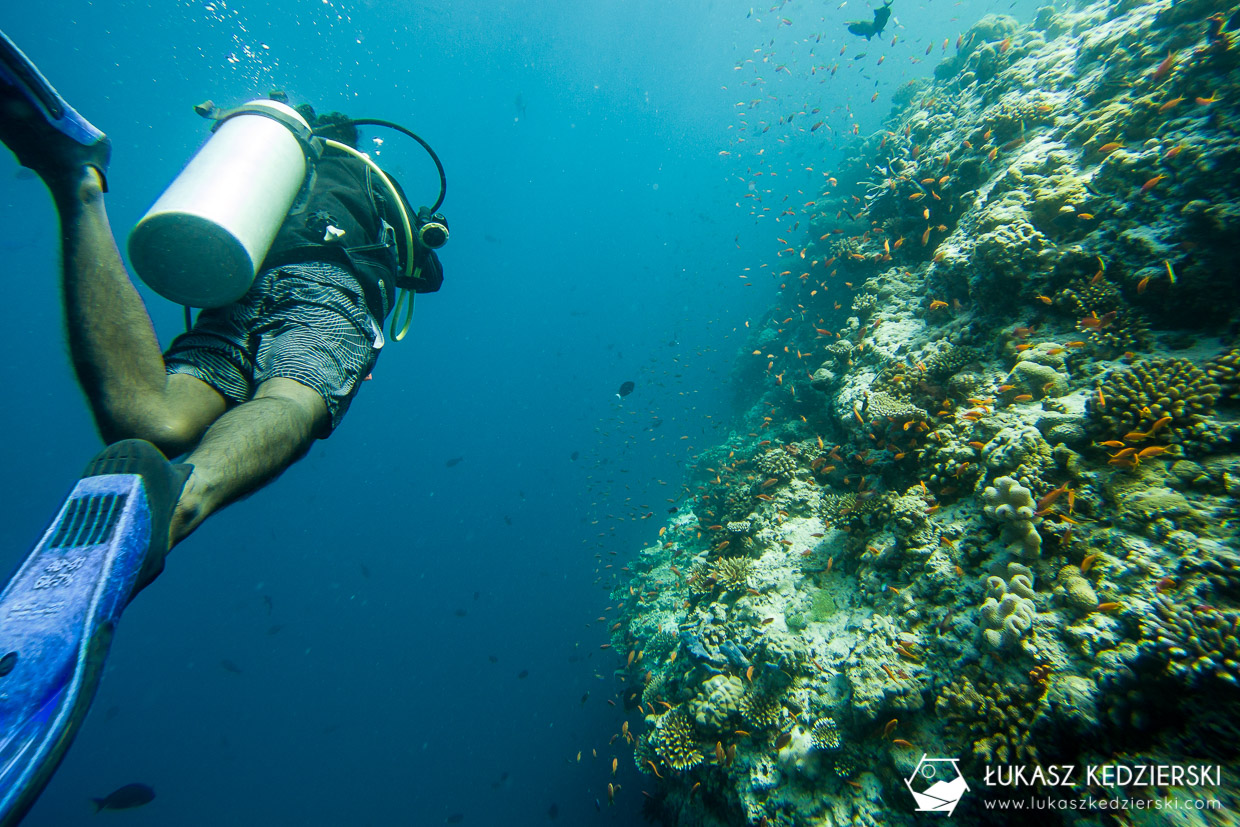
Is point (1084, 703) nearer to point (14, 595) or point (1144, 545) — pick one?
point (1144, 545)

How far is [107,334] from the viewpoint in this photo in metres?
1.72

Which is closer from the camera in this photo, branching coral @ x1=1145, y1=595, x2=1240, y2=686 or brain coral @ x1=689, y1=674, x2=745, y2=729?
branching coral @ x1=1145, y1=595, x2=1240, y2=686

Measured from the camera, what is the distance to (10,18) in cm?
2855

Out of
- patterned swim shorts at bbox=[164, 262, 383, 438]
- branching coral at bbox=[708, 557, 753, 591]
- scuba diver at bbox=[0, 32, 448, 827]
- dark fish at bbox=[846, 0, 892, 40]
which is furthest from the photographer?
dark fish at bbox=[846, 0, 892, 40]

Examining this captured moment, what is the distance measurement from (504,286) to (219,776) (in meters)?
62.5

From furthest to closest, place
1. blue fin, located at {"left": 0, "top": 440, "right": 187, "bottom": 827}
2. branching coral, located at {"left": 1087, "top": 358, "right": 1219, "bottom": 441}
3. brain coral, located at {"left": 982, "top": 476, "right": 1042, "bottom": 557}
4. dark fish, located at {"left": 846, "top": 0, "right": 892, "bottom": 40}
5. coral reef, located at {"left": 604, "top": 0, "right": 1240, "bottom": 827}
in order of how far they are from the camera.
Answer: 1. dark fish, located at {"left": 846, "top": 0, "right": 892, "bottom": 40}
2. brain coral, located at {"left": 982, "top": 476, "right": 1042, "bottom": 557}
3. branching coral, located at {"left": 1087, "top": 358, "right": 1219, "bottom": 441}
4. coral reef, located at {"left": 604, "top": 0, "right": 1240, "bottom": 827}
5. blue fin, located at {"left": 0, "top": 440, "right": 187, "bottom": 827}

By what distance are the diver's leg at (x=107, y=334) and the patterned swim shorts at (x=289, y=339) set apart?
44 centimetres

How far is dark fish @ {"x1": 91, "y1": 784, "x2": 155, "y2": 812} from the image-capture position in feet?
32.7

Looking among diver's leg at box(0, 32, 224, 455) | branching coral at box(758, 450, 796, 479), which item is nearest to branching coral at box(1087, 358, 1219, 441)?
branching coral at box(758, 450, 796, 479)

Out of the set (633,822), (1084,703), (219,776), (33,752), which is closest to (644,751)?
(1084,703)

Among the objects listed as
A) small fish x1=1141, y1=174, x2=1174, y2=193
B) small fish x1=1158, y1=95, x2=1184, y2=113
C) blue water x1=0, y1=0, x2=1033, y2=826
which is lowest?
blue water x1=0, y1=0, x2=1033, y2=826

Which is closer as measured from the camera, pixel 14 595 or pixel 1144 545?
pixel 14 595

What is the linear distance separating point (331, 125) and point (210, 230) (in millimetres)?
2243

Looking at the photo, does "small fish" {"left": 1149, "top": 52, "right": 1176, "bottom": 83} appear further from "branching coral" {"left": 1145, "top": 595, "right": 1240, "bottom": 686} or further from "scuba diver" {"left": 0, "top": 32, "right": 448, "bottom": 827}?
"scuba diver" {"left": 0, "top": 32, "right": 448, "bottom": 827}
